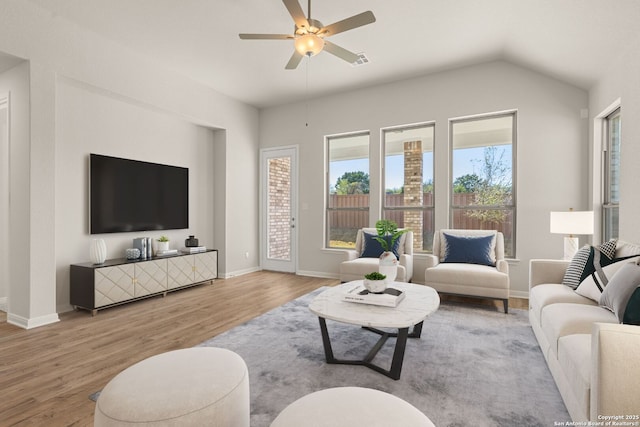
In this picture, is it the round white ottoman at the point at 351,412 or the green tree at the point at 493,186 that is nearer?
the round white ottoman at the point at 351,412

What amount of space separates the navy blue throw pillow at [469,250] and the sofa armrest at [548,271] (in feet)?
3.07

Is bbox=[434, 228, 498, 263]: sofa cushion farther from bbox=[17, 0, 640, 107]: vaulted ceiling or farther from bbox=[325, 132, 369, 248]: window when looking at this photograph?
bbox=[17, 0, 640, 107]: vaulted ceiling

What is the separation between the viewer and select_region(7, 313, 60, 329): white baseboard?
10.1 feet

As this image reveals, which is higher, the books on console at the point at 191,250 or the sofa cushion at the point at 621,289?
the sofa cushion at the point at 621,289

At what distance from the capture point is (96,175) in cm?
385

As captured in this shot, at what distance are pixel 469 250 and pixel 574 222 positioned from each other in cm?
110

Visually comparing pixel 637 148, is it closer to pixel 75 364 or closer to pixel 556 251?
pixel 556 251

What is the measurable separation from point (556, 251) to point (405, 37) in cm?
327

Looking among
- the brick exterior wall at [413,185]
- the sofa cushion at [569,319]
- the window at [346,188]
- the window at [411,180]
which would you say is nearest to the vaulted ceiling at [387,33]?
the window at [411,180]

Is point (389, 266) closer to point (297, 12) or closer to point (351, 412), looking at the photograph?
point (351, 412)

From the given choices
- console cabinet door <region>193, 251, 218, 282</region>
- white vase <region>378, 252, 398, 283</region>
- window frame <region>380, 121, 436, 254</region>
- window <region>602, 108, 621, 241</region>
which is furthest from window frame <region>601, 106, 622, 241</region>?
Result: console cabinet door <region>193, 251, 218, 282</region>

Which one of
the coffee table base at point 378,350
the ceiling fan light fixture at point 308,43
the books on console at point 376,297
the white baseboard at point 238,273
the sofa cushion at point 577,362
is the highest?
the ceiling fan light fixture at point 308,43

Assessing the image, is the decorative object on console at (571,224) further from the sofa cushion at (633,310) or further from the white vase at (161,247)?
the white vase at (161,247)

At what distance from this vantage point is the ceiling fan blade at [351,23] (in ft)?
7.89
